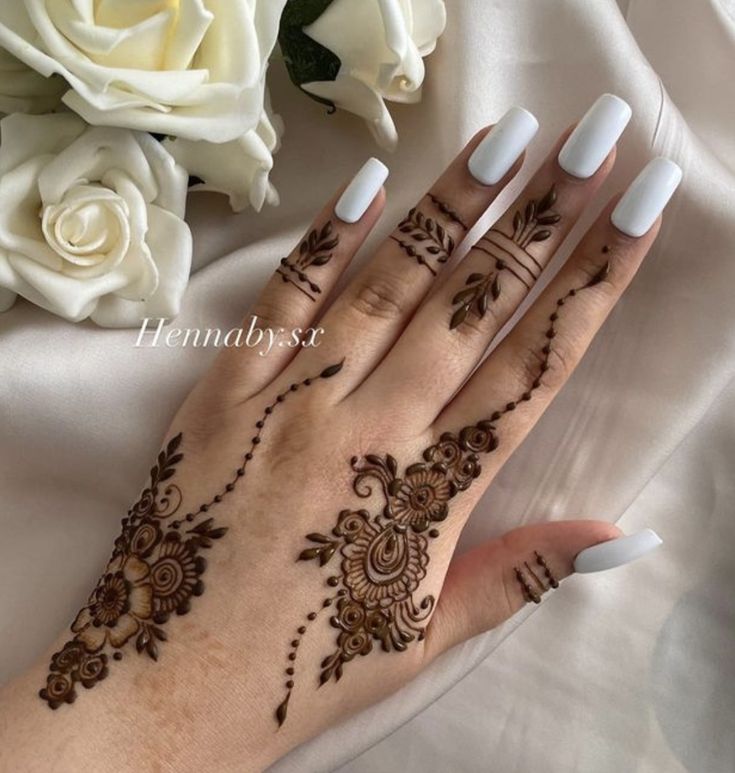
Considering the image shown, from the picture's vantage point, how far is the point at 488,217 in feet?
2.73

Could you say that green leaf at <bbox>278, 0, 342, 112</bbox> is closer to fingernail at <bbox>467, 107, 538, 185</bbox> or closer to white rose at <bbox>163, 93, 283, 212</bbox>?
white rose at <bbox>163, 93, 283, 212</bbox>

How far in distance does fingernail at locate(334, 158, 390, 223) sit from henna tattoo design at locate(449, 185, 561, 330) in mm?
114

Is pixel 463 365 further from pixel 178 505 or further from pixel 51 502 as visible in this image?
pixel 51 502

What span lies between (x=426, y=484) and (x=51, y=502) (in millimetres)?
389

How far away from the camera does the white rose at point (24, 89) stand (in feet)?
2.30

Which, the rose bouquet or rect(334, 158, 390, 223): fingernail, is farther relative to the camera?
rect(334, 158, 390, 223): fingernail

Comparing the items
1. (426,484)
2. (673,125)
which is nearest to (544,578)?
(426,484)

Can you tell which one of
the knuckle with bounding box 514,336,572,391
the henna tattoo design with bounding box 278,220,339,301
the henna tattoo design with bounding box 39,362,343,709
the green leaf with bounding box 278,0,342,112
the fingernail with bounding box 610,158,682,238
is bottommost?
the henna tattoo design with bounding box 39,362,343,709

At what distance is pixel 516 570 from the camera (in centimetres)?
76

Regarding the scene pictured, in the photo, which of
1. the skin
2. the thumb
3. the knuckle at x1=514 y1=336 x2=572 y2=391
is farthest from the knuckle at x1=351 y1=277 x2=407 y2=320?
the thumb

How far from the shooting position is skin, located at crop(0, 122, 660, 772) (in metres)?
0.71

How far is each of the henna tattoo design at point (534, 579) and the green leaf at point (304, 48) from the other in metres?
0.47

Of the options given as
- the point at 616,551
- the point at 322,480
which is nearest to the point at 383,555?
the point at 322,480

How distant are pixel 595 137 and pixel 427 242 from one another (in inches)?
6.8
